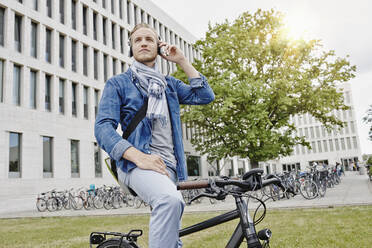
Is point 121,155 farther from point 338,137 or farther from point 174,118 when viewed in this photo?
point 338,137

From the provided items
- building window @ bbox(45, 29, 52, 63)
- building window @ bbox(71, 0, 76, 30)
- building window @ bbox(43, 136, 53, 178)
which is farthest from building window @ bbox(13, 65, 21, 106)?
building window @ bbox(71, 0, 76, 30)

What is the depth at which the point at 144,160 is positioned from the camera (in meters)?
1.60

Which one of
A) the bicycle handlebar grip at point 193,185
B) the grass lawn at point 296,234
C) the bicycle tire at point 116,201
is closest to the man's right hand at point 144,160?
the bicycle handlebar grip at point 193,185

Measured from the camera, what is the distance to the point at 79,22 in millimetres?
25422

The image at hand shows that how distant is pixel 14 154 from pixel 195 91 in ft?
65.8

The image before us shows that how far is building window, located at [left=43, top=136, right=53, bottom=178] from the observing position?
2105 cm

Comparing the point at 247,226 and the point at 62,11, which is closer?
the point at 247,226

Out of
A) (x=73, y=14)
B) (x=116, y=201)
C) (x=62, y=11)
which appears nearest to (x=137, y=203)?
Result: (x=116, y=201)

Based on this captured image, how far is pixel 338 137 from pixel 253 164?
61.6 m

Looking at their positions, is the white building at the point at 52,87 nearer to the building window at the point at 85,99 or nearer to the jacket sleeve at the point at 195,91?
the building window at the point at 85,99

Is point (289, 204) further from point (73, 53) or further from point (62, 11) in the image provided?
point (62, 11)

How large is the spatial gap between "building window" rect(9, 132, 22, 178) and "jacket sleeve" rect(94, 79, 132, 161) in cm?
1978

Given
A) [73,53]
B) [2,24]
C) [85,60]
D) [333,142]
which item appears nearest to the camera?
[2,24]

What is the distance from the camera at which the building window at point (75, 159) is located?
75.6 feet
